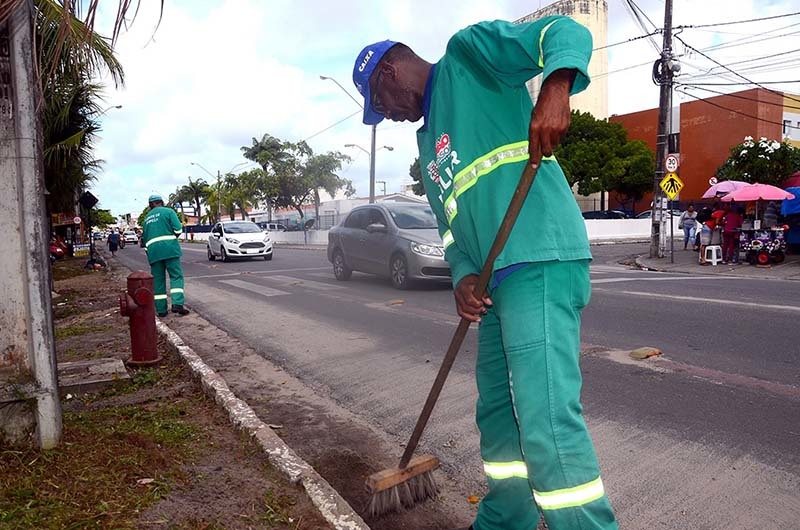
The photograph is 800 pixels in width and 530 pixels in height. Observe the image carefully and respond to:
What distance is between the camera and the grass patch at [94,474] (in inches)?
99.3

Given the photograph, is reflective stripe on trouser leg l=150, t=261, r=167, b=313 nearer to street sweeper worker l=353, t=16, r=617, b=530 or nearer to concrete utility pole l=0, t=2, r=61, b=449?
concrete utility pole l=0, t=2, r=61, b=449

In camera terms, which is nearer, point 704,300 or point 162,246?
point 704,300

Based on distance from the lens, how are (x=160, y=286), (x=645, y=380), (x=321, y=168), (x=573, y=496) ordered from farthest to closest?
(x=321, y=168) → (x=160, y=286) → (x=645, y=380) → (x=573, y=496)

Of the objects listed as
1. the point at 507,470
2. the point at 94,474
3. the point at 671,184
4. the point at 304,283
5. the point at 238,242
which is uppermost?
the point at 671,184

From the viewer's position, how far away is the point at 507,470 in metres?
2.27

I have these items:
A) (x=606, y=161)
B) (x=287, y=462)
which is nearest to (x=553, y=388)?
(x=287, y=462)

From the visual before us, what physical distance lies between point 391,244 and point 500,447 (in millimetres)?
9122

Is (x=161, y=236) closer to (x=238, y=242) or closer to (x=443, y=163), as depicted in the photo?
(x=443, y=163)

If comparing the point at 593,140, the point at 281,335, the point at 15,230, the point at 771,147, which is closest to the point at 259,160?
the point at 593,140

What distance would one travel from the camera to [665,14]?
17391mm

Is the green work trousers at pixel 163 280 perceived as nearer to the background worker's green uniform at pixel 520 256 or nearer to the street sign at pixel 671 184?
the background worker's green uniform at pixel 520 256

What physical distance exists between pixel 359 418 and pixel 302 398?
2.39ft

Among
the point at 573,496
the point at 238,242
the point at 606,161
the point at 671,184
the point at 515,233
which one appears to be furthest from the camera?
the point at 606,161

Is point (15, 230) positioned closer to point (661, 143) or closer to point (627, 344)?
point (627, 344)
